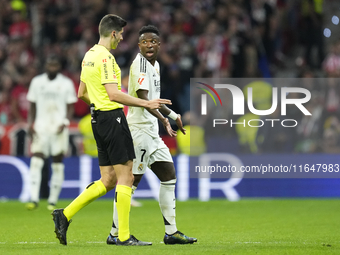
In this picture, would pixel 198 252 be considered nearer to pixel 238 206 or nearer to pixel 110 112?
pixel 110 112

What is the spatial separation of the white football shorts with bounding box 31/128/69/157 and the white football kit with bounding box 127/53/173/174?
14.7 ft

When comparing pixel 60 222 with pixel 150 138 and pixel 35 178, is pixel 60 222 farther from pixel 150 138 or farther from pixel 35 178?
pixel 35 178

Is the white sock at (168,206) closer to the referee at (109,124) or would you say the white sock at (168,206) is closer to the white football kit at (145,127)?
the white football kit at (145,127)

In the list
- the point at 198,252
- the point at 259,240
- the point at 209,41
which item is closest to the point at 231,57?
the point at 209,41

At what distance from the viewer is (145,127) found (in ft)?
21.5

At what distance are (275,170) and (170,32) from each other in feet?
16.2

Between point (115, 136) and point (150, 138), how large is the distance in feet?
2.26

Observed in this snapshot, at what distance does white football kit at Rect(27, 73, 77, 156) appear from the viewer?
10.8 m

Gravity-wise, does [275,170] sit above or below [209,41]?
below

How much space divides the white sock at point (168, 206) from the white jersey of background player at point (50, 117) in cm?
465

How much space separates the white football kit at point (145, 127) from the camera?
21.0ft

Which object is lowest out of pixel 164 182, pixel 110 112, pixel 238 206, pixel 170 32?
pixel 238 206

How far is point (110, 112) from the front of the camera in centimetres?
596

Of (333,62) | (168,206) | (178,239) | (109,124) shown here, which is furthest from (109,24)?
(333,62)
